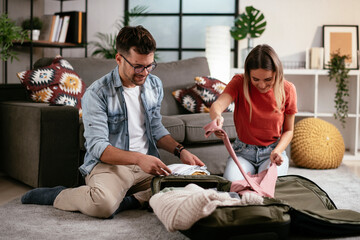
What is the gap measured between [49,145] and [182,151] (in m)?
0.89

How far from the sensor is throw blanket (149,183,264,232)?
1.66 metres

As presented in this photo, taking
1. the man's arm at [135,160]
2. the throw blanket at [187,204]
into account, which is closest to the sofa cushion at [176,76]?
the man's arm at [135,160]

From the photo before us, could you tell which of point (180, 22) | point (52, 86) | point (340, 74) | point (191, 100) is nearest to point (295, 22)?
point (340, 74)

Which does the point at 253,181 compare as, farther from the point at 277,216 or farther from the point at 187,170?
the point at 277,216

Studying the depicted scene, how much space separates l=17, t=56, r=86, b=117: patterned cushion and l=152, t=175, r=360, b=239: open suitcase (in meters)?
1.30

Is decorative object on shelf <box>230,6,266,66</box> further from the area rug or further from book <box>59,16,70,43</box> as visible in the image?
the area rug

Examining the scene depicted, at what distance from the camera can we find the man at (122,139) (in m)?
2.19

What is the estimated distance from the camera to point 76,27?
4621mm

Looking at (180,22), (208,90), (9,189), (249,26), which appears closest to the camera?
(9,189)

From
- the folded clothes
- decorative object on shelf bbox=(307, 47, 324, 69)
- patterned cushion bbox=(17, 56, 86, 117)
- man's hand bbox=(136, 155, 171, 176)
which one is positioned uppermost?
decorative object on shelf bbox=(307, 47, 324, 69)

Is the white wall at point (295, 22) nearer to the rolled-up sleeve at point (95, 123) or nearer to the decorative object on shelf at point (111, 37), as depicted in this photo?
the decorative object on shelf at point (111, 37)

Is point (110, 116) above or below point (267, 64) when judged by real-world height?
below

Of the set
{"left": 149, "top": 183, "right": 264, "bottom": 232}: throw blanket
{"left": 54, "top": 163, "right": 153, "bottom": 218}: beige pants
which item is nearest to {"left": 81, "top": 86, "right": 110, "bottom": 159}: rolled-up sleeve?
{"left": 54, "top": 163, "right": 153, "bottom": 218}: beige pants

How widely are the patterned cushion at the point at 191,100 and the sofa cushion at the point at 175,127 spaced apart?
0.51 metres
